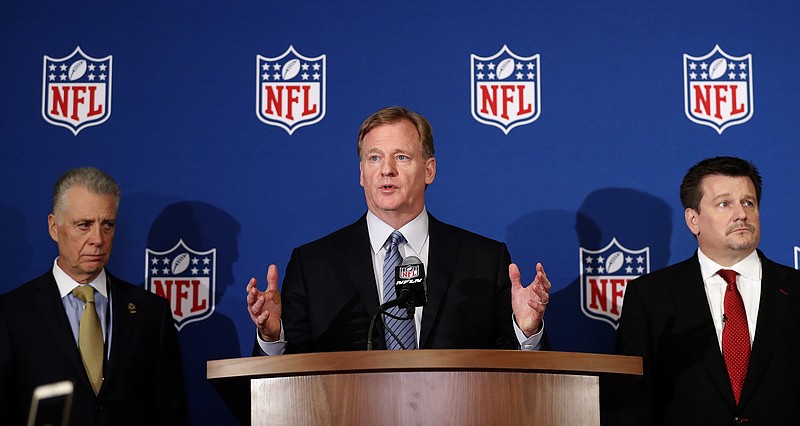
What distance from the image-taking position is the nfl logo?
7.61 ft

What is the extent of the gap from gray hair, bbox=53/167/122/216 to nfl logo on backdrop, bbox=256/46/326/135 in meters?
0.74

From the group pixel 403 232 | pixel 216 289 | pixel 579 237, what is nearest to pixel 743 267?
pixel 579 237

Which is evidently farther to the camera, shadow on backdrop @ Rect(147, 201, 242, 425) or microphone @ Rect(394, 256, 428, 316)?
shadow on backdrop @ Rect(147, 201, 242, 425)

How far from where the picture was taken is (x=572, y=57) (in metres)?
4.14

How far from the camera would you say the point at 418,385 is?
2.08 metres

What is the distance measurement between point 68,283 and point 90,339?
0.84ft

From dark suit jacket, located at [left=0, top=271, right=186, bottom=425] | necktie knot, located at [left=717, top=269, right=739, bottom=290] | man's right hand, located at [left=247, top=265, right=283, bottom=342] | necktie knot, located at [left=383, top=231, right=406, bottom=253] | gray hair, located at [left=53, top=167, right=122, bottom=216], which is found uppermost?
gray hair, located at [left=53, top=167, right=122, bottom=216]

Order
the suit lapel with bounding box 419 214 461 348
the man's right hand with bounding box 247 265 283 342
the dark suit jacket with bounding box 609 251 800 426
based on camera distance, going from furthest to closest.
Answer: the dark suit jacket with bounding box 609 251 800 426 → the suit lapel with bounding box 419 214 461 348 → the man's right hand with bounding box 247 265 283 342

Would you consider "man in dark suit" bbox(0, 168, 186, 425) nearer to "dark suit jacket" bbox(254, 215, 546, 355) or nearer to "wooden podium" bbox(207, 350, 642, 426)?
"dark suit jacket" bbox(254, 215, 546, 355)

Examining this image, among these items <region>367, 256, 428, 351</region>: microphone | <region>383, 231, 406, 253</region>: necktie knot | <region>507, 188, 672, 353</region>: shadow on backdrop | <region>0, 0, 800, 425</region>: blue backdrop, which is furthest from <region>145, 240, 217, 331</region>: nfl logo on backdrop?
<region>367, 256, 428, 351</region>: microphone

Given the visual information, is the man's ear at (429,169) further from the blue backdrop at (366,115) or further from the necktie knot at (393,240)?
the blue backdrop at (366,115)

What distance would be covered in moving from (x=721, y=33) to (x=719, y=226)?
3.36 ft

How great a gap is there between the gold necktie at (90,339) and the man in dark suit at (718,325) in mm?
1860

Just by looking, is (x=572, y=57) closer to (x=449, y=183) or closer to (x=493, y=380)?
(x=449, y=183)
